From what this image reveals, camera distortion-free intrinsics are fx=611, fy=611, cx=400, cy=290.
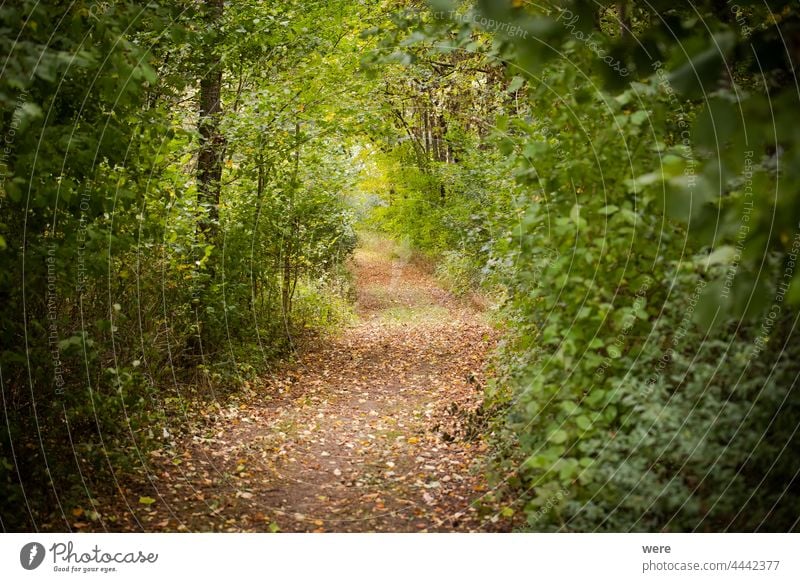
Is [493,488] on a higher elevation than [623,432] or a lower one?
lower

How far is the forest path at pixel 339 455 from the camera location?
14.3 feet

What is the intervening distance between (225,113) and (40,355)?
14.0 feet

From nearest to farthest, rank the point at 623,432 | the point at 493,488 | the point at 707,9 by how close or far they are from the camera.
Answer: the point at 707,9, the point at 623,432, the point at 493,488

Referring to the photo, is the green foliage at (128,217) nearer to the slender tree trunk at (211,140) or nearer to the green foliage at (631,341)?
the slender tree trunk at (211,140)

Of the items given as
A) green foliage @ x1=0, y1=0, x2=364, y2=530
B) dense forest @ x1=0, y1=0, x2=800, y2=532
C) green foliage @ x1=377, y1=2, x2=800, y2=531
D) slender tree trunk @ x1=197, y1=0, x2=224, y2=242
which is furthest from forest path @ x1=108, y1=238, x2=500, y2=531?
slender tree trunk @ x1=197, y1=0, x2=224, y2=242

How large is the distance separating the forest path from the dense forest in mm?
36

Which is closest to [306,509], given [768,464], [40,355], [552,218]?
[40,355]

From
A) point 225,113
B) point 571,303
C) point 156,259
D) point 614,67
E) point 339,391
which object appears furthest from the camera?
point 339,391

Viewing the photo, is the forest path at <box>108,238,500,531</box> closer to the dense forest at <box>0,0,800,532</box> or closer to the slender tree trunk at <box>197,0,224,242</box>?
the dense forest at <box>0,0,800,532</box>

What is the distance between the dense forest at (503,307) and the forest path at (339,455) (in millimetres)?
36

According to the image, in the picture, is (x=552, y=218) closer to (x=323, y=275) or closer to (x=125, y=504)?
(x=125, y=504)

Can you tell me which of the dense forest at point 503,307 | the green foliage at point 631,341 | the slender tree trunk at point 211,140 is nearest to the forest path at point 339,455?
the dense forest at point 503,307

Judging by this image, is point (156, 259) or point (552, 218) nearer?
point (552, 218)

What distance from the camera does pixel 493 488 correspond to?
13.7 feet
